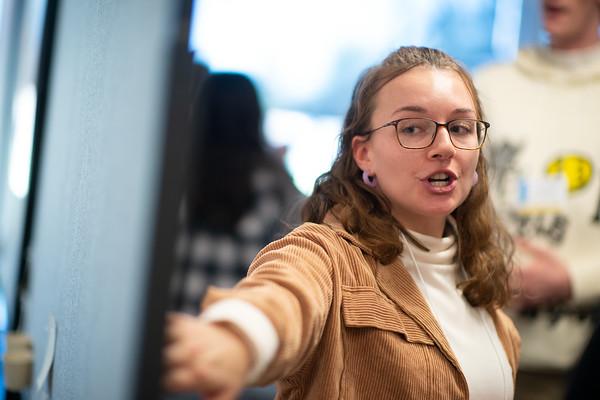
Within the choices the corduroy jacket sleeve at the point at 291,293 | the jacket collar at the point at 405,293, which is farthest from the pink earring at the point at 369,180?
the corduroy jacket sleeve at the point at 291,293

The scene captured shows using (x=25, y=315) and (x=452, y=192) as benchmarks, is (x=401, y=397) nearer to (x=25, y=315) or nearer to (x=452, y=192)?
(x=452, y=192)

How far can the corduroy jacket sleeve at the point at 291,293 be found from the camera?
0.70m

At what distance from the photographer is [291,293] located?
76cm

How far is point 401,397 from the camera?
3.33 feet

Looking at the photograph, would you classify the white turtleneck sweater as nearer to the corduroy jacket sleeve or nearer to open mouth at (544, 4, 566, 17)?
the corduroy jacket sleeve

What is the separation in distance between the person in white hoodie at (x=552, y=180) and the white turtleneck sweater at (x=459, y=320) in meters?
0.43

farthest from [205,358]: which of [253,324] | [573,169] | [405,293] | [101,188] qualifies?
[573,169]

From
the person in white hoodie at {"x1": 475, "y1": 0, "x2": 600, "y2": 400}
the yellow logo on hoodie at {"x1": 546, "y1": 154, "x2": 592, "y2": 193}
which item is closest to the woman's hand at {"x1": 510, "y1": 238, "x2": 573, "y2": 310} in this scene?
the person in white hoodie at {"x1": 475, "y1": 0, "x2": 600, "y2": 400}

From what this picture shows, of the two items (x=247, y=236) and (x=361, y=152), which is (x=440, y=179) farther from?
(x=247, y=236)

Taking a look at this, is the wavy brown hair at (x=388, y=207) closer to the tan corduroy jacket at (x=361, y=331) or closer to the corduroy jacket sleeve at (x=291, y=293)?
the tan corduroy jacket at (x=361, y=331)

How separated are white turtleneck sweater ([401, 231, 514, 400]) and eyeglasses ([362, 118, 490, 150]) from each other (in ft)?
0.57

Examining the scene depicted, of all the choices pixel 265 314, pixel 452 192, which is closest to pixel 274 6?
pixel 452 192

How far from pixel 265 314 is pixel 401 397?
1.40 feet

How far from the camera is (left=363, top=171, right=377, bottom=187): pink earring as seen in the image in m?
1.19
